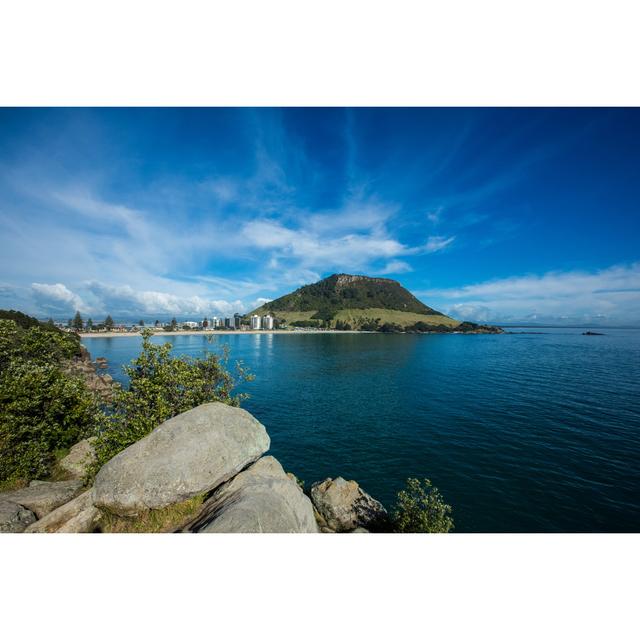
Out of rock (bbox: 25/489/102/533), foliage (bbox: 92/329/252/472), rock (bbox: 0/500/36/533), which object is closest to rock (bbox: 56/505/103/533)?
rock (bbox: 25/489/102/533)

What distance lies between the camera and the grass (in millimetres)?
11234

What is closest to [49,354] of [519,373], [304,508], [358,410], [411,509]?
[304,508]

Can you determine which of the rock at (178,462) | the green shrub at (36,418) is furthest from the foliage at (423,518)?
the green shrub at (36,418)

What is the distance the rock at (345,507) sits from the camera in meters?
18.8

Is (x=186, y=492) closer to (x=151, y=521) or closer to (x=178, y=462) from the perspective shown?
(x=178, y=462)

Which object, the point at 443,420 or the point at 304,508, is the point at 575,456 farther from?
the point at 304,508

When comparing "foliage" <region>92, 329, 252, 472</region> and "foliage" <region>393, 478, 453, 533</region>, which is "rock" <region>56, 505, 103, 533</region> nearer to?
"foliage" <region>92, 329, 252, 472</region>

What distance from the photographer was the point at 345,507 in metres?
19.4

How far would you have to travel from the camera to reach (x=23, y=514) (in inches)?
513

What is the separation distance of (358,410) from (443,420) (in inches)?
491

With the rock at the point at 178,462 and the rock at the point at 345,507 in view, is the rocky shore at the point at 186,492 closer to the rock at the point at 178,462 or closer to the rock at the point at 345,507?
the rock at the point at 178,462

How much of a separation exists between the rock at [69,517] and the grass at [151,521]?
79 cm

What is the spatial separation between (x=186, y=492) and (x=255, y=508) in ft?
12.8

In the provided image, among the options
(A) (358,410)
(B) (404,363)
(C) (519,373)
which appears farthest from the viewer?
(B) (404,363)
